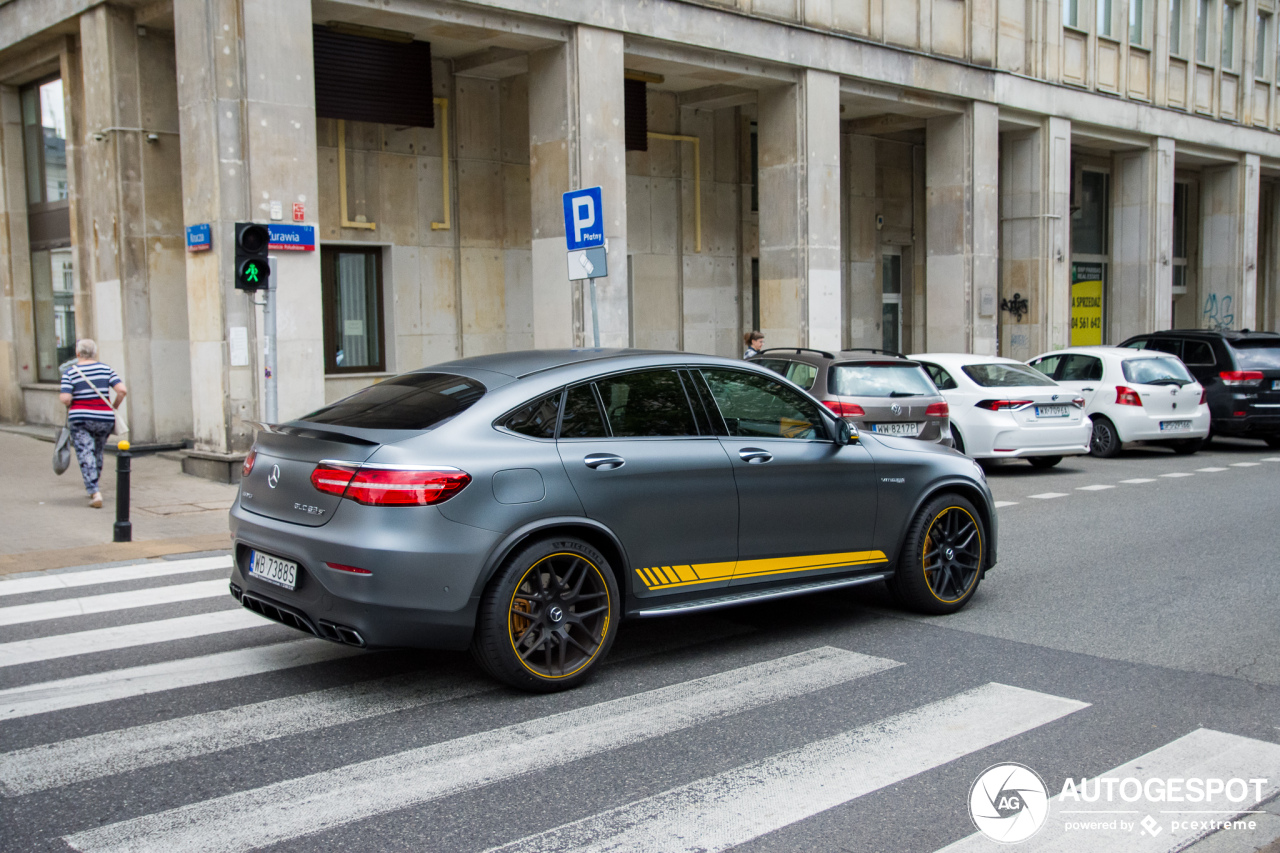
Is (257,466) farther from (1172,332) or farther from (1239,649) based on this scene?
(1172,332)

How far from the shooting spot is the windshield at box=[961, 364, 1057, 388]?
48.7 feet

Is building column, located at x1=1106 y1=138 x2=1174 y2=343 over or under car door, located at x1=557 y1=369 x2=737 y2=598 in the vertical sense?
over

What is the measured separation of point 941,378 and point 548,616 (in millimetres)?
10831

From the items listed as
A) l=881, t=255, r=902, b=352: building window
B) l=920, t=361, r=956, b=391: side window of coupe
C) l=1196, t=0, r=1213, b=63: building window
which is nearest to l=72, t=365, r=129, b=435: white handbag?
l=920, t=361, r=956, b=391: side window of coupe

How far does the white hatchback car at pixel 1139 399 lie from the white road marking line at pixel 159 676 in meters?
13.1

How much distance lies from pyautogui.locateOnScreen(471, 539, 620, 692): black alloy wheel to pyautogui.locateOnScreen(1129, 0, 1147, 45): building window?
28.7 meters

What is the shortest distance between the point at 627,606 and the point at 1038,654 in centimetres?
226

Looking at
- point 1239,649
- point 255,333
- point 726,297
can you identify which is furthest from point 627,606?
point 726,297

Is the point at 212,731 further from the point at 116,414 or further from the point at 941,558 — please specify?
the point at 116,414

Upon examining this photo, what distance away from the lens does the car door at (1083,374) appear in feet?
55.7

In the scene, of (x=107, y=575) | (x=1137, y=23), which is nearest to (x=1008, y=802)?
(x=107, y=575)

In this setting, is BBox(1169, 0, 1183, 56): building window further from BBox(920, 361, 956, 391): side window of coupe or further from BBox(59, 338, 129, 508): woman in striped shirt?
BBox(59, 338, 129, 508): woman in striped shirt

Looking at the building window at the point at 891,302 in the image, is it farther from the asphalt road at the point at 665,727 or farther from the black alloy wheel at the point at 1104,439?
the asphalt road at the point at 665,727

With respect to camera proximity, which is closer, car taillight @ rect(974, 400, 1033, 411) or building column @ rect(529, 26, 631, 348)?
car taillight @ rect(974, 400, 1033, 411)
